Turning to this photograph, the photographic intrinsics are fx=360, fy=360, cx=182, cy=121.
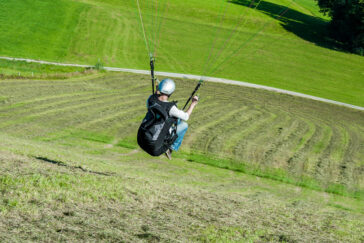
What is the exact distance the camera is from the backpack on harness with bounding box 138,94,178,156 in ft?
31.5

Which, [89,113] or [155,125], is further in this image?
[89,113]

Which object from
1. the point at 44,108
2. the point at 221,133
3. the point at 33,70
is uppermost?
the point at 221,133

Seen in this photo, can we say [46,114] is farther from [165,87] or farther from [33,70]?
[33,70]

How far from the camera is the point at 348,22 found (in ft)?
263

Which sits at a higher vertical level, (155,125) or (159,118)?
(159,118)

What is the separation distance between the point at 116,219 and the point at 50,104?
23995 mm

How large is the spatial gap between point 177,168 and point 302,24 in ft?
289

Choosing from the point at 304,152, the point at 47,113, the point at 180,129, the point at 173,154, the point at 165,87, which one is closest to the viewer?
the point at 165,87

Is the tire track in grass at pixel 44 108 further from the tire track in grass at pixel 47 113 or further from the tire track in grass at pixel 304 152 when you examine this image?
the tire track in grass at pixel 304 152

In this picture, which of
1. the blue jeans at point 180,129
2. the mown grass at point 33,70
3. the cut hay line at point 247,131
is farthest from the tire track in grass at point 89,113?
the blue jeans at point 180,129

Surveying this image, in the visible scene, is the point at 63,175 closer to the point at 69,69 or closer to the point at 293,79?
the point at 69,69

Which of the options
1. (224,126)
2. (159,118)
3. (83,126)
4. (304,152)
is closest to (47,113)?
(83,126)

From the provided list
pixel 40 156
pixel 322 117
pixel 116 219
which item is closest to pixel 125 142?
pixel 40 156

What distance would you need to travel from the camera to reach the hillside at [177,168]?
7.43 metres
